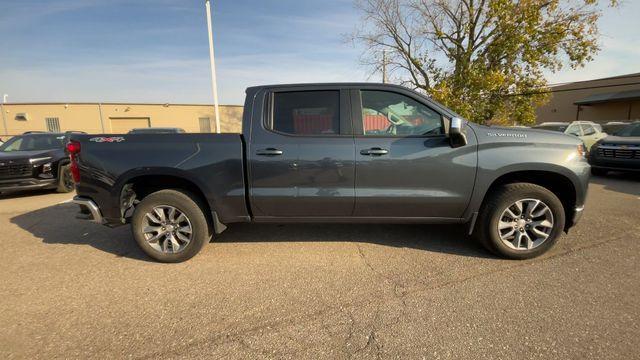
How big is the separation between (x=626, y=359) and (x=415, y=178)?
1987mm

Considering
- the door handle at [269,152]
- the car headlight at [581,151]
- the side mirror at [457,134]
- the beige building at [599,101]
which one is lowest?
the car headlight at [581,151]

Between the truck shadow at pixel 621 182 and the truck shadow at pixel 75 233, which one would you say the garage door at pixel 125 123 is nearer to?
the truck shadow at pixel 75 233

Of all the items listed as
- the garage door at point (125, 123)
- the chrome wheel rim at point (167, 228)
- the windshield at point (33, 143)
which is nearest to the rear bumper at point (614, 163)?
the chrome wheel rim at point (167, 228)

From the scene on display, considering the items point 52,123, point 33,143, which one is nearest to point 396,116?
point 33,143

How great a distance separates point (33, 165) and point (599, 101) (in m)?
40.0

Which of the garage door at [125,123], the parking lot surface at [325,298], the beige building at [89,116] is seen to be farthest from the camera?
the garage door at [125,123]

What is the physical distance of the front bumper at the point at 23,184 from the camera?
22.4ft

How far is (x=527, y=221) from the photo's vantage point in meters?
3.31

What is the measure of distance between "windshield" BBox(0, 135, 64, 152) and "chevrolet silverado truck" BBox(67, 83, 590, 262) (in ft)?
21.3

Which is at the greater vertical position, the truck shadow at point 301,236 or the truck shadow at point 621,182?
the truck shadow at point 301,236

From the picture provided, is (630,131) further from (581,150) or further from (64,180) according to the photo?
(64,180)

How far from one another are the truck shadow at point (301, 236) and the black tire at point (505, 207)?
0.81ft

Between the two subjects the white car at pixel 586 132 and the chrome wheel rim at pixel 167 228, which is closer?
the chrome wheel rim at pixel 167 228

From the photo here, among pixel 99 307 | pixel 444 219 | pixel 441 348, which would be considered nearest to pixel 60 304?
pixel 99 307
